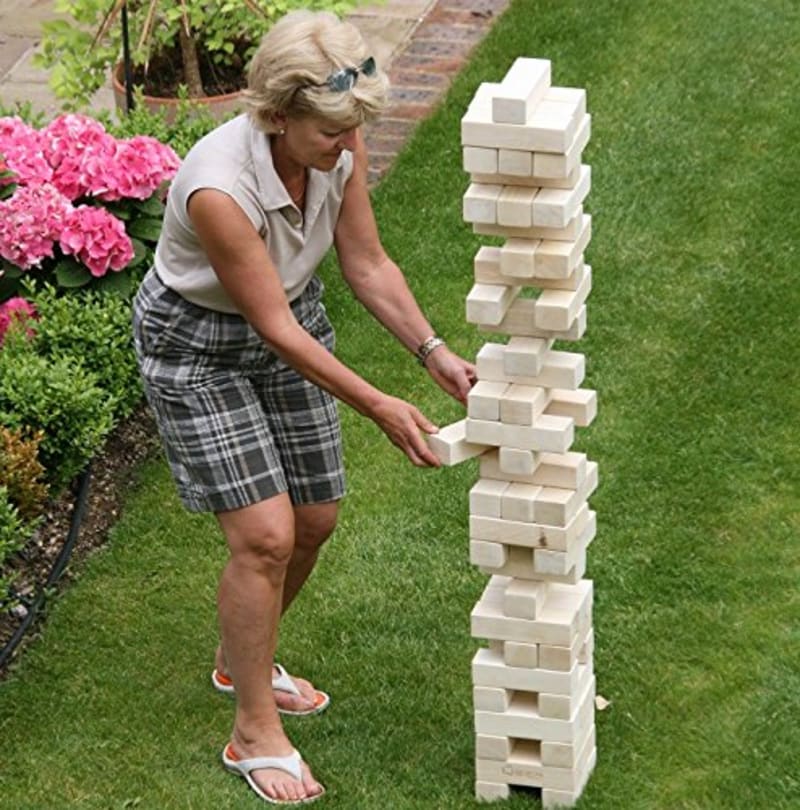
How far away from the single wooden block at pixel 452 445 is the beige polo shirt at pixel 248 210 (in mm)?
555

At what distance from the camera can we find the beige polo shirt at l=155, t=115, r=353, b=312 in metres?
4.75

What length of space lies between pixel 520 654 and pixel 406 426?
26.8 inches

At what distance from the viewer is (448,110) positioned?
29.9 feet

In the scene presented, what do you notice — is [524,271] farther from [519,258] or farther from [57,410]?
[57,410]

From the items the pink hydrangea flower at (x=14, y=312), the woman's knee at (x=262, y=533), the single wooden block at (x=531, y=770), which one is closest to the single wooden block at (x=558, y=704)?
the single wooden block at (x=531, y=770)

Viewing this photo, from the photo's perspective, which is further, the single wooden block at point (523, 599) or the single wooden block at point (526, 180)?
the single wooden block at point (523, 599)

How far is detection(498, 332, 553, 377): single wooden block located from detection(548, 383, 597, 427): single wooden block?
5.5 inches

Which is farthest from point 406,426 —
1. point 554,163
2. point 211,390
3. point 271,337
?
point 554,163

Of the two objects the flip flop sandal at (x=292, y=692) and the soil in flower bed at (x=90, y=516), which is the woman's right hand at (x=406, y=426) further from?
the soil in flower bed at (x=90, y=516)

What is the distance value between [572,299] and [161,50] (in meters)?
4.46

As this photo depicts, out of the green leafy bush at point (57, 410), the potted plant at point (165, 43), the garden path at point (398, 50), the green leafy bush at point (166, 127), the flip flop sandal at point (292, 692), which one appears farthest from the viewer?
the garden path at point (398, 50)

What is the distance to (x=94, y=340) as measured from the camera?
6699mm

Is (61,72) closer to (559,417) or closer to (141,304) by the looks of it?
(141,304)

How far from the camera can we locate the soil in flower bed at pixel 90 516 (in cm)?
628
